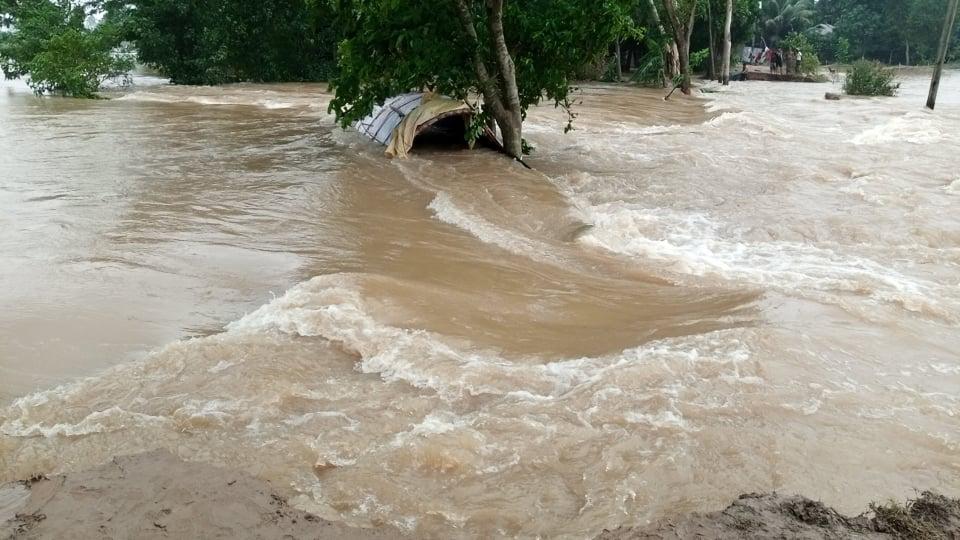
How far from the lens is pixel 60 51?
21.8m

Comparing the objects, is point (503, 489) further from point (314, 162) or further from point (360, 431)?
point (314, 162)

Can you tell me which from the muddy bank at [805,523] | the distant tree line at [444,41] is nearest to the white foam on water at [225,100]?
the distant tree line at [444,41]

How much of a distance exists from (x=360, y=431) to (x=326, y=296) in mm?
1712

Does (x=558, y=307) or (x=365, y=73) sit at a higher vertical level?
(x=365, y=73)

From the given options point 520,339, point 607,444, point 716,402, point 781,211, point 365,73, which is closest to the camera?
point 607,444

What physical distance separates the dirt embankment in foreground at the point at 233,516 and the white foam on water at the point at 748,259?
2.87m

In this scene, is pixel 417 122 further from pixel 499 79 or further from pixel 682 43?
pixel 682 43

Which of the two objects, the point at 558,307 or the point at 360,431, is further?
the point at 558,307

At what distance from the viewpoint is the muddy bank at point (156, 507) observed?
2.38 meters

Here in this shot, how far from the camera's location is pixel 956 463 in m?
3.04

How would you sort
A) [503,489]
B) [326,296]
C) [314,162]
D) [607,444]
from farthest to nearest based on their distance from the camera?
[314,162], [326,296], [607,444], [503,489]

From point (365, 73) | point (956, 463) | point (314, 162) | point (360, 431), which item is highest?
point (365, 73)

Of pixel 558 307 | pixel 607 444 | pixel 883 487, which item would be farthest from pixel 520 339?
pixel 883 487

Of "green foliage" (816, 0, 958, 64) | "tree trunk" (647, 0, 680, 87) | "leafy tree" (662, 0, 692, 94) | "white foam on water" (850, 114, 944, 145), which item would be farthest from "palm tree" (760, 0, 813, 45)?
"white foam on water" (850, 114, 944, 145)
